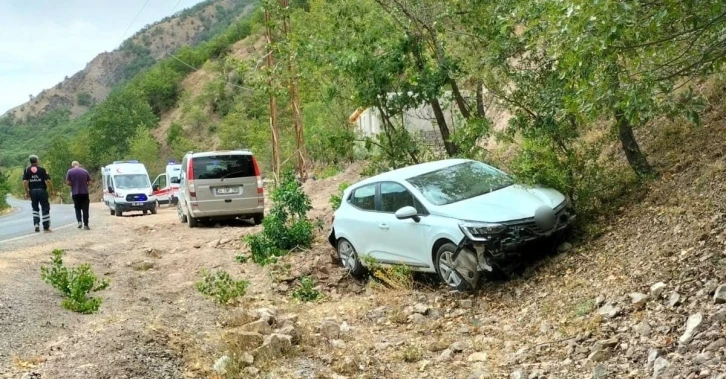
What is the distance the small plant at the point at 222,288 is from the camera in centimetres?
887

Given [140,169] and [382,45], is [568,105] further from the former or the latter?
[140,169]

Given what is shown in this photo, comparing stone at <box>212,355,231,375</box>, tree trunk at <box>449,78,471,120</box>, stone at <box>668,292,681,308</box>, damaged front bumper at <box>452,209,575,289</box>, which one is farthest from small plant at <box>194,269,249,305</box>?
tree trunk at <box>449,78,471,120</box>

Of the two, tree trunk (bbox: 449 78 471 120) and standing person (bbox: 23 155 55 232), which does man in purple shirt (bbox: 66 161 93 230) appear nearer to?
standing person (bbox: 23 155 55 232)

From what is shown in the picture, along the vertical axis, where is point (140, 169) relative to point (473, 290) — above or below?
above

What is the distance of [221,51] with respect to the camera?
108 m

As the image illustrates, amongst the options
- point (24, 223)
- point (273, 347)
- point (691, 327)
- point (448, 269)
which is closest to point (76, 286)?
point (273, 347)

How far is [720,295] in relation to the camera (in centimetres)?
539

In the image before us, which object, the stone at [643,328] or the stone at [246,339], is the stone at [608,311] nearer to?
the stone at [643,328]

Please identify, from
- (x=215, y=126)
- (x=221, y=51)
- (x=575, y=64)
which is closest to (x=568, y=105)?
(x=575, y=64)

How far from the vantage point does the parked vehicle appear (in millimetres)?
16656

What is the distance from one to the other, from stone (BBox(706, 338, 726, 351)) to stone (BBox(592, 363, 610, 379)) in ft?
2.45

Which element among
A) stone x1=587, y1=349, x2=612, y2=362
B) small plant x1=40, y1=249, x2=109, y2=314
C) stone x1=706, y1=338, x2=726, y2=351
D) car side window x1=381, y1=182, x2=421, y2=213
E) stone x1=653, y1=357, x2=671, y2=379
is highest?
car side window x1=381, y1=182, x2=421, y2=213

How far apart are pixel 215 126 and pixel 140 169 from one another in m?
59.6

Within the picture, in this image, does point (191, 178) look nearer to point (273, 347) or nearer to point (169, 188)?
point (273, 347)
